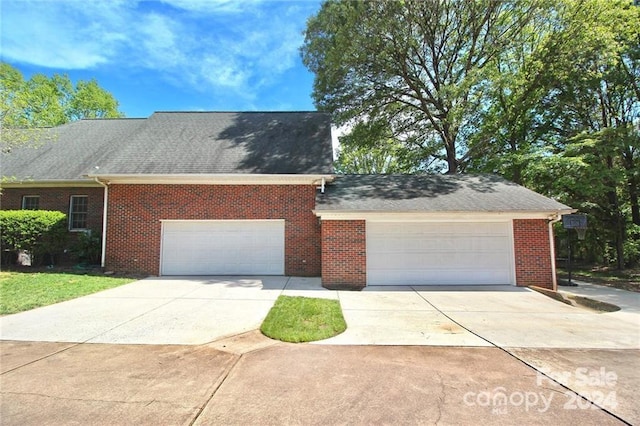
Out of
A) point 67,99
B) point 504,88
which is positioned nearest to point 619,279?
point 504,88

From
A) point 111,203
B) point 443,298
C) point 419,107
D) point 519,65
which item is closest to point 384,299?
point 443,298

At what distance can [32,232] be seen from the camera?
1102 cm

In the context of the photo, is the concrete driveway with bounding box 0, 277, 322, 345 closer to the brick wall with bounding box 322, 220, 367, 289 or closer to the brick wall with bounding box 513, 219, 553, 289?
the brick wall with bounding box 322, 220, 367, 289

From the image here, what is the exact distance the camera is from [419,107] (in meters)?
16.4

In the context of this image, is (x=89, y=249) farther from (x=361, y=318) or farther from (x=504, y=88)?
(x=504, y=88)

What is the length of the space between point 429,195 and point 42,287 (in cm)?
1178

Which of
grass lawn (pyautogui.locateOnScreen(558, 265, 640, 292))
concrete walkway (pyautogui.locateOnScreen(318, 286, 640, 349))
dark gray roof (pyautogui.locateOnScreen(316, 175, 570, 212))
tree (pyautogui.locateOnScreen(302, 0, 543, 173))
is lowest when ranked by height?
grass lawn (pyautogui.locateOnScreen(558, 265, 640, 292))

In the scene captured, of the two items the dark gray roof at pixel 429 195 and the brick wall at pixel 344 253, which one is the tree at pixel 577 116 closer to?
the dark gray roof at pixel 429 195

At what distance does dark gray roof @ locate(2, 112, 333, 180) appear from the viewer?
11.4 meters

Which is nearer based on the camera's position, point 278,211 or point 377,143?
point 278,211

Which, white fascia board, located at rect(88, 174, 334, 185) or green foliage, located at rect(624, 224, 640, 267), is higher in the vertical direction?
white fascia board, located at rect(88, 174, 334, 185)

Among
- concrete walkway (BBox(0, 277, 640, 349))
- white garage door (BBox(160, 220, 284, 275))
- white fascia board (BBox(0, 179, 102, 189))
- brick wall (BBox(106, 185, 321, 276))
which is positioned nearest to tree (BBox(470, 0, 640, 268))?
concrete walkway (BBox(0, 277, 640, 349))

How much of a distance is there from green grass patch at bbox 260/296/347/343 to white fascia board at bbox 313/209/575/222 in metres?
2.95

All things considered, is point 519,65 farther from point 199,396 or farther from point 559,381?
point 199,396
